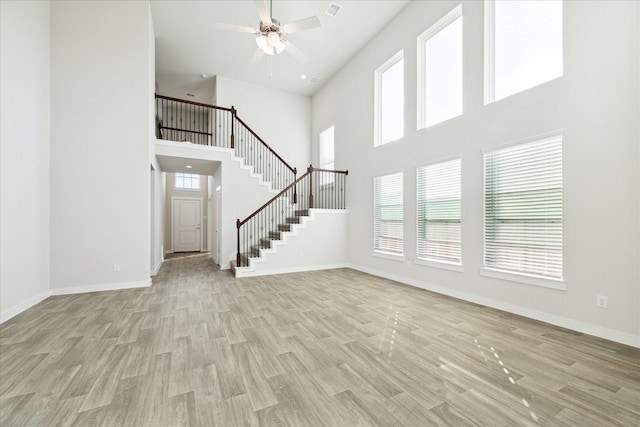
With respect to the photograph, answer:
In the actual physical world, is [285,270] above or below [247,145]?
below

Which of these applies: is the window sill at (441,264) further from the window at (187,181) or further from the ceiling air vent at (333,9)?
the window at (187,181)

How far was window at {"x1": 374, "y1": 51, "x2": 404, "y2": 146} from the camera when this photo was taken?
5.48 m

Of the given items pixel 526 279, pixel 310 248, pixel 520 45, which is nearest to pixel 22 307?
pixel 310 248

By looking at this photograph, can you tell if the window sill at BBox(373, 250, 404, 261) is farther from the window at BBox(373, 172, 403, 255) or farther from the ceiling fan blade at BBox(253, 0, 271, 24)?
the ceiling fan blade at BBox(253, 0, 271, 24)

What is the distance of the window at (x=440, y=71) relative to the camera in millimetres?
4250

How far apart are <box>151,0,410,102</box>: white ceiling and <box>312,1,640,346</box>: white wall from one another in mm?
1654

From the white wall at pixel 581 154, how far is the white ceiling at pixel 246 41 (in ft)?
5.43

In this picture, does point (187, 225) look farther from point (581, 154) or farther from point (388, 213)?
point (581, 154)

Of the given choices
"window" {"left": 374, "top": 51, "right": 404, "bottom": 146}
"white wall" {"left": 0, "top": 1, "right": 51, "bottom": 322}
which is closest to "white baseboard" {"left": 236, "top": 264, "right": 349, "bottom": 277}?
"white wall" {"left": 0, "top": 1, "right": 51, "bottom": 322}

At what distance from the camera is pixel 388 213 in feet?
18.4

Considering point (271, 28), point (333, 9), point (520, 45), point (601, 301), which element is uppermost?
point (333, 9)

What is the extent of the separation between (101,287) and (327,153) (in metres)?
6.30

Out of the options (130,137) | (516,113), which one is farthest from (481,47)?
(130,137)

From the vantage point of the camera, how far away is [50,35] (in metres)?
4.20
